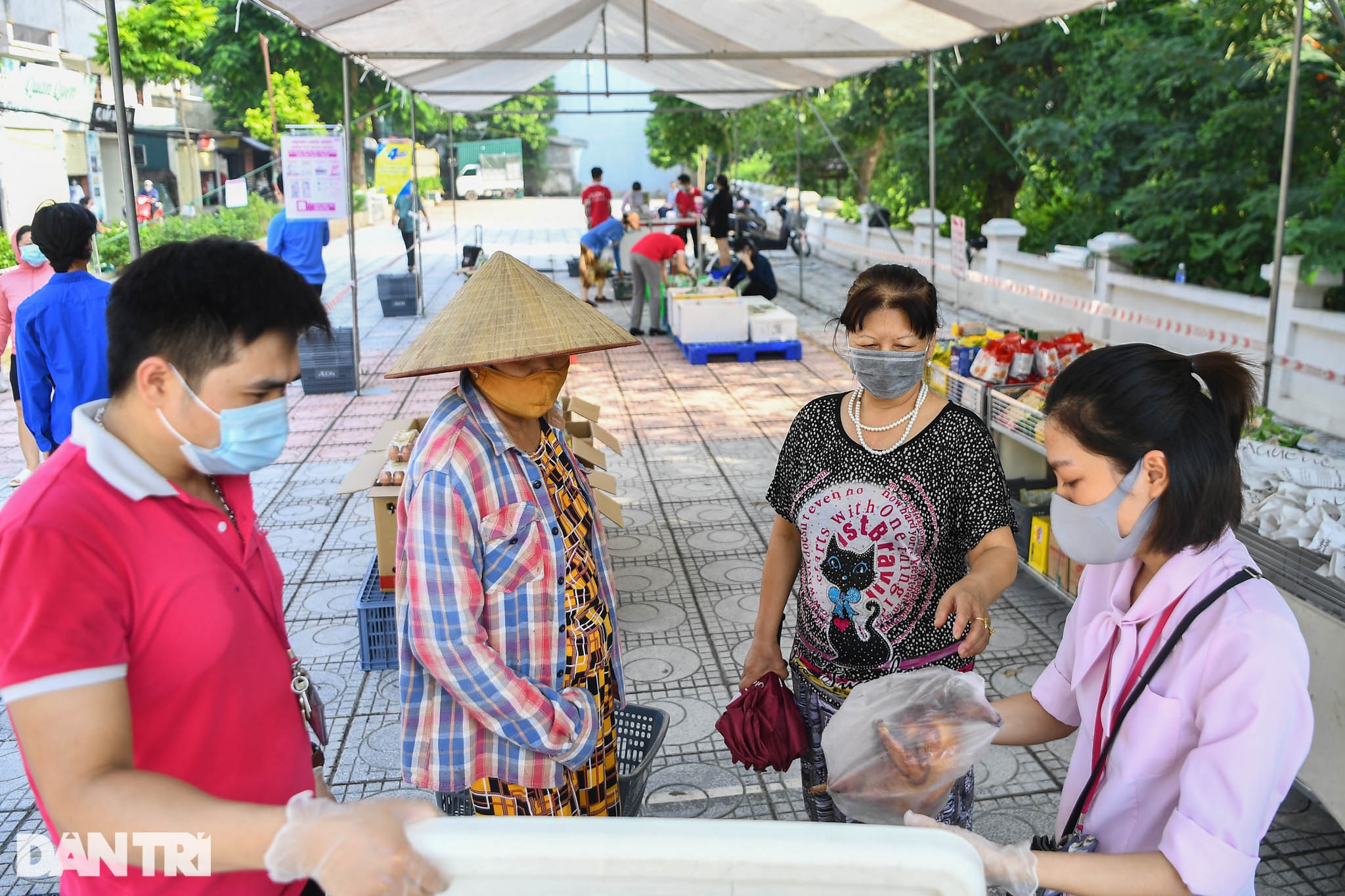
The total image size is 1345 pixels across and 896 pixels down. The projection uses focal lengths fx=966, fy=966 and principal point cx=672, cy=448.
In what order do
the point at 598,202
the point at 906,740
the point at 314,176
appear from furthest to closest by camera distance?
1. the point at 598,202
2. the point at 314,176
3. the point at 906,740

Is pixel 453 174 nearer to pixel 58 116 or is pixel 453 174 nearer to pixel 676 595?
pixel 58 116

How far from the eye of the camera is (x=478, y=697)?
70.6 inches

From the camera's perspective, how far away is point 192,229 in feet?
64.0

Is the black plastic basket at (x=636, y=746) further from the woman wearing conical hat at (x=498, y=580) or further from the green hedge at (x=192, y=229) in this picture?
the green hedge at (x=192, y=229)

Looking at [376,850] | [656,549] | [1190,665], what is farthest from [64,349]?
[1190,665]

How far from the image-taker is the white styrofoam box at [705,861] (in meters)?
0.95

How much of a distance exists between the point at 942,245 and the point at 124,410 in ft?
47.9

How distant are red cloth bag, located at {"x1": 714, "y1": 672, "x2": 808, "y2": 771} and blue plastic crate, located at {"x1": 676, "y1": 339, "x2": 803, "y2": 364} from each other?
8340 mm

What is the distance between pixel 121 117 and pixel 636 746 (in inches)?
140

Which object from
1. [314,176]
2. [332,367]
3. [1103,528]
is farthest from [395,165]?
[1103,528]

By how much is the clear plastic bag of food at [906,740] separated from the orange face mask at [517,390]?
83 cm

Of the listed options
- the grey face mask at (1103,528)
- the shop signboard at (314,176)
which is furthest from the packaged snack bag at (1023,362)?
the shop signboard at (314,176)

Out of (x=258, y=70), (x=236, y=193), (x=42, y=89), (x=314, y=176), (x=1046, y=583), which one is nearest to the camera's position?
(x=1046, y=583)

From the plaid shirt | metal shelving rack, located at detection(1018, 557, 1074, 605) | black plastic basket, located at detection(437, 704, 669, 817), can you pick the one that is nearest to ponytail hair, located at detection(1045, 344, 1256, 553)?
the plaid shirt
